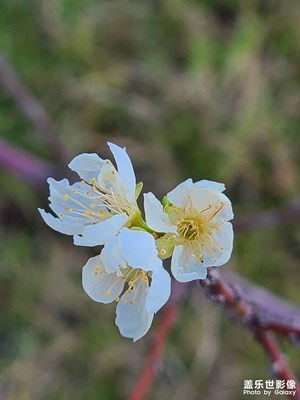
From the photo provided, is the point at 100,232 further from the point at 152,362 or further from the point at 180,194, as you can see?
the point at 152,362

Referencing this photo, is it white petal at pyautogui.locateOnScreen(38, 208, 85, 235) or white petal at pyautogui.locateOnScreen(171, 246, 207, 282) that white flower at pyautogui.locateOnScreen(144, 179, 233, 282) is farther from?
white petal at pyautogui.locateOnScreen(38, 208, 85, 235)

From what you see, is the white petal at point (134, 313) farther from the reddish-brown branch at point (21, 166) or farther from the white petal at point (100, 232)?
the reddish-brown branch at point (21, 166)

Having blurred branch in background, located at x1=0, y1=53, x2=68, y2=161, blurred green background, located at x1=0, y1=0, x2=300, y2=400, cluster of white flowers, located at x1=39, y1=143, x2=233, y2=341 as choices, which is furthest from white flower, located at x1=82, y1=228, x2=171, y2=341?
blurred green background, located at x1=0, y1=0, x2=300, y2=400

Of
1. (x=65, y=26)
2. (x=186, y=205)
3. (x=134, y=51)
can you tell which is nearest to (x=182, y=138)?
(x=134, y=51)

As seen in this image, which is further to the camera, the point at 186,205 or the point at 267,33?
the point at 267,33

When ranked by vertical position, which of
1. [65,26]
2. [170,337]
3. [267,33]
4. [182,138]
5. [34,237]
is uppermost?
[65,26]

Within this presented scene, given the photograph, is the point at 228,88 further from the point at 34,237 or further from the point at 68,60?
the point at 34,237

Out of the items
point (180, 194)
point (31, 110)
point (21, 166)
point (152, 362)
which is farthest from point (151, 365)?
point (31, 110)
